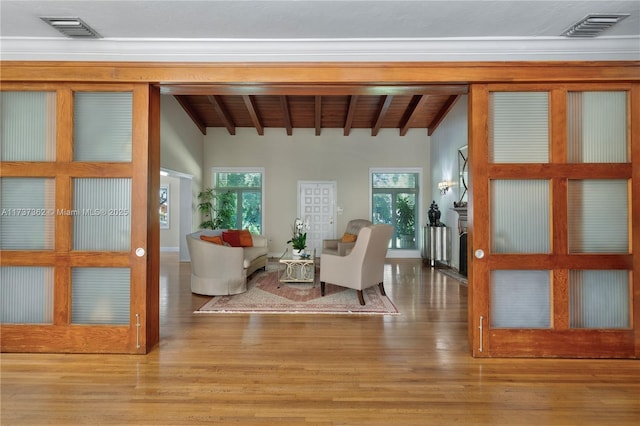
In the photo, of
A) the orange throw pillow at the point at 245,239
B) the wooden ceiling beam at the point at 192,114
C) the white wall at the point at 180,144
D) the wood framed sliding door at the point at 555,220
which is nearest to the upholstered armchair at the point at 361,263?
the wood framed sliding door at the point at 555,220

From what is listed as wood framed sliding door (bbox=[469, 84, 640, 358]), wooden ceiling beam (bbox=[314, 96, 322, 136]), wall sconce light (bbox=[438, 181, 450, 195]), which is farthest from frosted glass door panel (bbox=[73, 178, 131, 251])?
wall sconce light (bbox=[438, 181, 450, 195])

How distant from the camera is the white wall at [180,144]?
6816 millimetres

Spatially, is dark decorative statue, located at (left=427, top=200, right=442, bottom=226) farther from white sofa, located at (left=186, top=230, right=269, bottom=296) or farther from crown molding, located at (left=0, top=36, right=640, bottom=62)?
crown molding, located at (left=0, top=36, right=640, bottom=62)

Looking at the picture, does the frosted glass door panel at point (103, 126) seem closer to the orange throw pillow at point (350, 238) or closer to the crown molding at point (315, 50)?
the crown molding at point (315, 50)

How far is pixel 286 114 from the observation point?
7.77 metres

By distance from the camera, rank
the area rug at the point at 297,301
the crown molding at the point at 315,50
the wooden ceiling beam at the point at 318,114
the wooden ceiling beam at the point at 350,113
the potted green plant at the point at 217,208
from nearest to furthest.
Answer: the crown molding at the point at 315,50 → the area rug at the point at 297,301 → the wooden ceiling beam at the point at 350,113 → the wooden ceiling beam at the point at 318,114 → the potted green plant at the point at 217,208

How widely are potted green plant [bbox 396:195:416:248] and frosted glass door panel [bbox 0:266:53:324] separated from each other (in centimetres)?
749

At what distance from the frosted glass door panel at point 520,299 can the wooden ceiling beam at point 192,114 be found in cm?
701

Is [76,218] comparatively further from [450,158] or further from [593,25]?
[450,158]

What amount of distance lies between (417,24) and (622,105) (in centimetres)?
189

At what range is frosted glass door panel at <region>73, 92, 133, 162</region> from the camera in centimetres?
291

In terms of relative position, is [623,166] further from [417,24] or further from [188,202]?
[188,202]

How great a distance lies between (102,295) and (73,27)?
2.09 meters

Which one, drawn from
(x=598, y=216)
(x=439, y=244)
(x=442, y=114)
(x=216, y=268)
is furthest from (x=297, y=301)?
(x=442, y=114)
